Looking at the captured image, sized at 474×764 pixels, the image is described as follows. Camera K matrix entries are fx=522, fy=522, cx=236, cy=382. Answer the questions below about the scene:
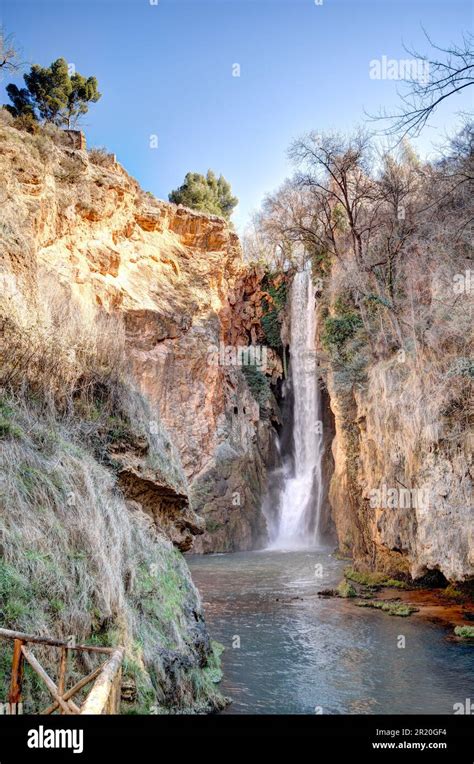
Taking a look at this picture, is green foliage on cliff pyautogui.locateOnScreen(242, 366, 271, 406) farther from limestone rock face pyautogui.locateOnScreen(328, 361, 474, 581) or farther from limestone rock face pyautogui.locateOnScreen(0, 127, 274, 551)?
limestone rock face pyautogui.locateOnScreen(328, 361, 474, 581)

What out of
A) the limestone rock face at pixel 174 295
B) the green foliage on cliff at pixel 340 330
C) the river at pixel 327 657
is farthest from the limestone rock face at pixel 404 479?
the limestone rock face at pixel 174 295

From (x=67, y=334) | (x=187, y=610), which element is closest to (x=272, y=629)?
(x=187, y=610)

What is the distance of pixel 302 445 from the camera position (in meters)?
28.5

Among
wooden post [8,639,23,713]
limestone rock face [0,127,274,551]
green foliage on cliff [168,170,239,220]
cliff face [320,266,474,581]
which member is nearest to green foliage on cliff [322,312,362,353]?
cliff face [320,266,474,581]

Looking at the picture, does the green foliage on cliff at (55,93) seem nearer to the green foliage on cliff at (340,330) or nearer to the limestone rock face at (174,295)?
the limestone rock face at (174,295)

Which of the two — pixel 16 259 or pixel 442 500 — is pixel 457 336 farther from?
pixel 16 259

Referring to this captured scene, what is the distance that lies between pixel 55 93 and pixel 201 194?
497 inches

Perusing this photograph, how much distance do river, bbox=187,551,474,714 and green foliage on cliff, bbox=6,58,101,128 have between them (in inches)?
872

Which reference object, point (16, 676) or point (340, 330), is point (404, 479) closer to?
point (340, 330)

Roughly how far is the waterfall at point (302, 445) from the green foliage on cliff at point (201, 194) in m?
9.14

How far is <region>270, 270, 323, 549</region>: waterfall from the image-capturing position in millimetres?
26719

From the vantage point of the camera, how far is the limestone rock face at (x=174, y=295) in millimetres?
20484

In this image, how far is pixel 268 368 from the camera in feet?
104
